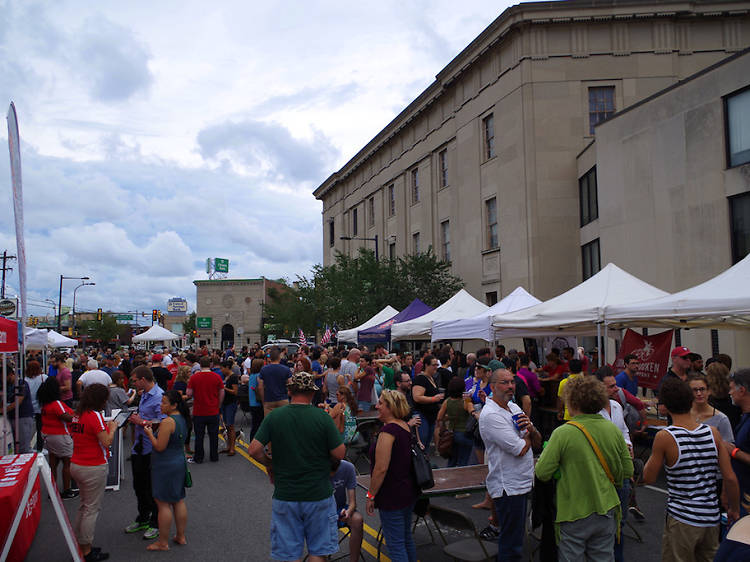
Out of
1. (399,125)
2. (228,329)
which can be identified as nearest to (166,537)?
(399,125)

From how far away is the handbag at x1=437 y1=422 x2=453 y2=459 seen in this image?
7816mm

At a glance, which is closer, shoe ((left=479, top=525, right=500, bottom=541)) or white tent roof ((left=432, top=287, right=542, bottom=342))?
shoe ((left=479, top=525, right=500, bottom=541))

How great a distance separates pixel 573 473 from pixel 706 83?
1716cm

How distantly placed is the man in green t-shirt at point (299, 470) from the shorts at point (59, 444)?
16.0 feet

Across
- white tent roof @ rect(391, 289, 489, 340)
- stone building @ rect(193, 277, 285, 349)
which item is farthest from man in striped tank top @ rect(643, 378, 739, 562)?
stone building @ rect(193, 277, 285, 349)

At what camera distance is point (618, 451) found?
4.26 m

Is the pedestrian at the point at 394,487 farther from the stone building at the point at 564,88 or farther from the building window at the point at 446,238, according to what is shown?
the building window at the point at 446,238

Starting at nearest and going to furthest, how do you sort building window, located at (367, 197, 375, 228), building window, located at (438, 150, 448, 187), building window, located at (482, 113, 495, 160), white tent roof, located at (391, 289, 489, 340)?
white tent roof, located at (391, 289, 489, 340)
building window, located at (482, 113, 495, 160)
building window, located at (438, 150, 448, 187)
building window, located at (367, 197, 375, 228)

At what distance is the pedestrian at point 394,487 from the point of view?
477 cm

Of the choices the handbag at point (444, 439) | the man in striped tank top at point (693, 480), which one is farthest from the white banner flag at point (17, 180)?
the man in striped tank top at point (693, 480)

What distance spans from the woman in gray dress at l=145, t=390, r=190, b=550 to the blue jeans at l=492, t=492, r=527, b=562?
11.3 ft

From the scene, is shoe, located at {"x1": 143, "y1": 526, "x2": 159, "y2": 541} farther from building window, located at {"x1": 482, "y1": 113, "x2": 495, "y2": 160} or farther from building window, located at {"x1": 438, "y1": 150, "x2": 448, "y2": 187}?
building window, located at {"x1": 438, "y1": 150, "x2": 448, "y2": 187}

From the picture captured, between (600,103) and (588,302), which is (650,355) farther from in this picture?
(600,103)

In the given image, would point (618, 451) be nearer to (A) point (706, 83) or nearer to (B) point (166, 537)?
(B) point (166, 537)
